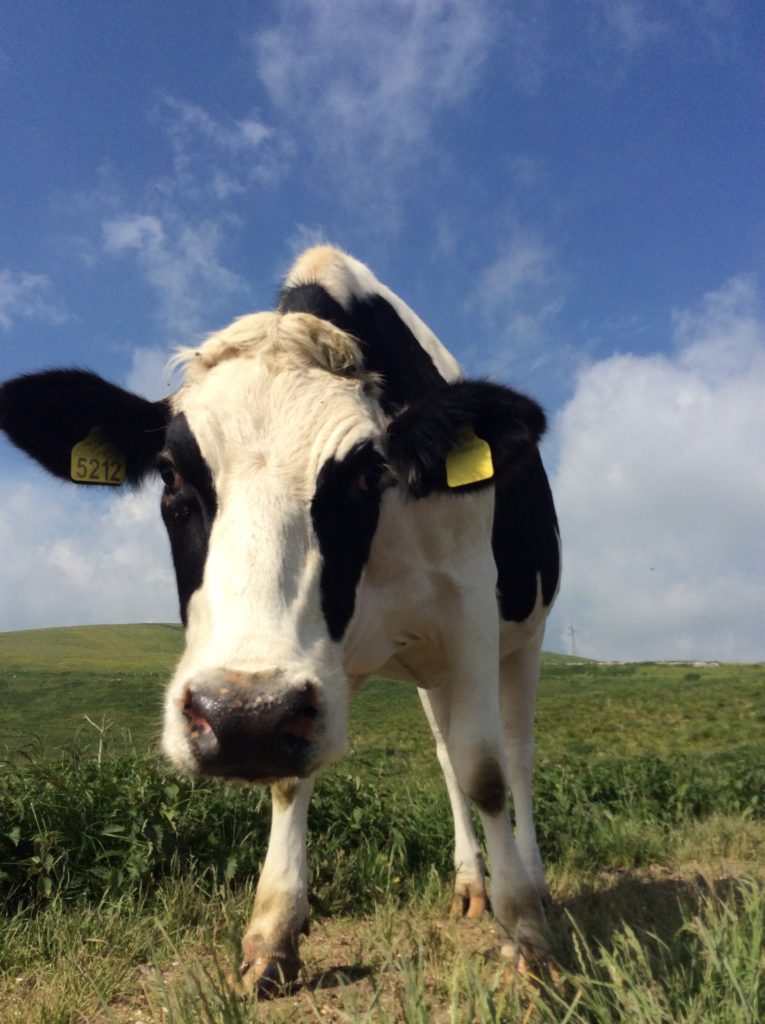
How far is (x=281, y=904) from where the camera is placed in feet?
11.9

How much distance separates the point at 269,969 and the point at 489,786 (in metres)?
1.20

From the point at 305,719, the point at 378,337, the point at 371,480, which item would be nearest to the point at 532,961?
the point at 305,719

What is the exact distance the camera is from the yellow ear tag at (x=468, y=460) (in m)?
3.69

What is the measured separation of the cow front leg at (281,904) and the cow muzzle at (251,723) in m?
0.95

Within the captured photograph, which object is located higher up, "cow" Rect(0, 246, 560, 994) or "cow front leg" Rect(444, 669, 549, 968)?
"cow" Rect(0, 246, 560, 994)

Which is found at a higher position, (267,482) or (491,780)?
(267,482)

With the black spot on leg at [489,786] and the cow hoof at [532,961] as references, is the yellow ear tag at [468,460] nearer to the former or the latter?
the black spot on leg at [489,786]

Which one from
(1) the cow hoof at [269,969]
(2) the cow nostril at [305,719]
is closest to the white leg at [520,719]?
(1) the cow hoof at [269,969]

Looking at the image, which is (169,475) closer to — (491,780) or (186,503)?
(186,503)

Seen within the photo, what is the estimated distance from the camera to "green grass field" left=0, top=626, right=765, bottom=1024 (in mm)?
2203

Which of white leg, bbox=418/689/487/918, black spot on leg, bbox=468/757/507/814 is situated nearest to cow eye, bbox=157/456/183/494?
black spot on leg, bbox=468/757/507/814

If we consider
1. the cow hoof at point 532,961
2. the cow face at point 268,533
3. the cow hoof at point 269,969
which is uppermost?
the cow face at point 268,533

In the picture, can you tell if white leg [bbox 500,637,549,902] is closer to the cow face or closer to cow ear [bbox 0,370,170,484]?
the cow face

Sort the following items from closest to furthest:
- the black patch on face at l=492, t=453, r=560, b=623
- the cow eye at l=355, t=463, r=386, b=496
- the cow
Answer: the cow < the cow eye at l=355, t=463, r=386, b=496 < the black patch on face at l=492, t=453, r=560, b=623
